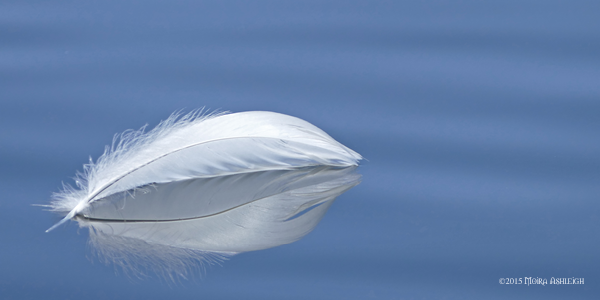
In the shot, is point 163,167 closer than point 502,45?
Yes

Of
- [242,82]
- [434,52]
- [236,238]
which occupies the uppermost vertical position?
[434,52]

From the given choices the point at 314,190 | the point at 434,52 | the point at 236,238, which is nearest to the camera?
the point at 236,238

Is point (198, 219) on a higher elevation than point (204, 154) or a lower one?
lower

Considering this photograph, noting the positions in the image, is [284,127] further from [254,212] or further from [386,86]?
[386,86]

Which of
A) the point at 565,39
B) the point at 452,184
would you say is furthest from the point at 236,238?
the point at 565,39
